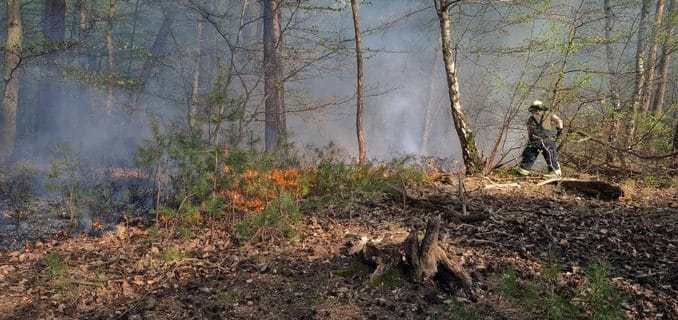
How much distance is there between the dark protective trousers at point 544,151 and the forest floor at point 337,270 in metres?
2.75

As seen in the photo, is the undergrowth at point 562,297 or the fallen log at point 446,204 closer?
the undergrowth at point 562,297

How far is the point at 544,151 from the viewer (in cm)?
1001

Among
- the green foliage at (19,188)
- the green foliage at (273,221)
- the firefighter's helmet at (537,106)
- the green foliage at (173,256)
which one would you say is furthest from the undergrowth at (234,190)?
the firefighter's helmet at (537,106)

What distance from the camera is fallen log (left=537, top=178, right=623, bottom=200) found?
26.4ft

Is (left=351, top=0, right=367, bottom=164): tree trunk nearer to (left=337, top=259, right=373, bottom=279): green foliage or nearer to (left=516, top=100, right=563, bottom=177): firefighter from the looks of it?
(left=516, top=100, right=563, bottom=177): firefighter

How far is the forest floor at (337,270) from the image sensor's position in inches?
158

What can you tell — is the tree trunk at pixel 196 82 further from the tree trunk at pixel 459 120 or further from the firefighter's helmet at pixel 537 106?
the firefighter's helmet at pixel 537 106

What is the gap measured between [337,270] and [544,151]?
7063mm

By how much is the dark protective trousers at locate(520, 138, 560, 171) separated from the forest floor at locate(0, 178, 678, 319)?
9.04 feet

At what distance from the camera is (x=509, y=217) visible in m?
6.58

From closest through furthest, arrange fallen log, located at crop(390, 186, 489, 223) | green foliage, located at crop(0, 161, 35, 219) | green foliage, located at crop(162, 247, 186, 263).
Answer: green foliage, located at crop(162, 247, 186, 263)
fallen log, located at crop(390, 186, 489, 223)
green foliage, located at crop(0, 161, 35, 219)

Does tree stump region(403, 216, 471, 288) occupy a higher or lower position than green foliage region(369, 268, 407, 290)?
higher

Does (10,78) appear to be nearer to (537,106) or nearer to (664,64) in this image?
(537,106)

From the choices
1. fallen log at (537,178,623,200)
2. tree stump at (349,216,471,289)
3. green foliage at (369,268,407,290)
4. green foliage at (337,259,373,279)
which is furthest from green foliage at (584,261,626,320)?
fallen log at (537,178,623,200)
